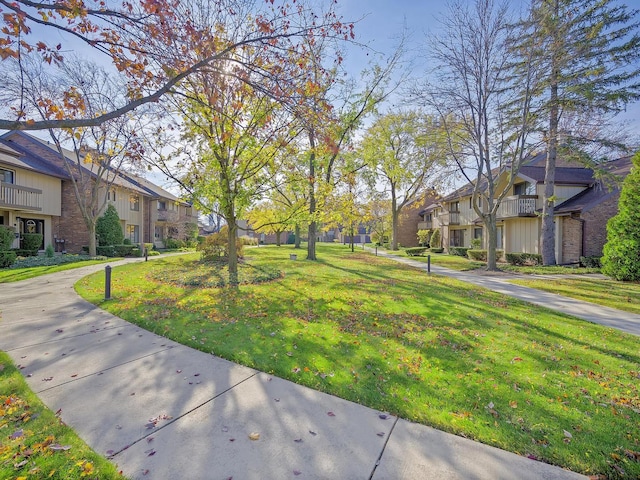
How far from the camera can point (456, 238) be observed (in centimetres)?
3095

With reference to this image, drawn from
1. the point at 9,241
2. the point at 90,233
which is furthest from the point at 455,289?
the point at 90,233

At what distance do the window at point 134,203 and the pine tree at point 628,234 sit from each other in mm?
31942

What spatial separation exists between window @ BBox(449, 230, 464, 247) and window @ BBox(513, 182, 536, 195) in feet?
28.1

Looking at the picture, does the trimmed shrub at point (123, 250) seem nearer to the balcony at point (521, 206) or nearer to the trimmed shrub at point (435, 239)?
the balcony at point (521, 206)

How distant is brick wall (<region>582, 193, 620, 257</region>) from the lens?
16438 mm

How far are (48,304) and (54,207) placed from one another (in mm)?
18255

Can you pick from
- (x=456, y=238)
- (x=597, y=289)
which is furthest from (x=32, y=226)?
(x=456, y=238)

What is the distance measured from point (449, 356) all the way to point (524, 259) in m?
17.7

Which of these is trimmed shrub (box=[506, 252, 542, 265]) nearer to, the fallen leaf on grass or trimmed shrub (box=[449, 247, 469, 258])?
trimmed shrub (box=[449, 247, 469, 258])

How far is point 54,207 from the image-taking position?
20.8 metres

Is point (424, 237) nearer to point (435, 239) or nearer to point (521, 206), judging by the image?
point (435, 239)

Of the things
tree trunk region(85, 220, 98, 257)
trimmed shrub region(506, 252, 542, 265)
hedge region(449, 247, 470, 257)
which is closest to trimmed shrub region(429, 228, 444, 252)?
hedge region(449, 247, 470, 257)

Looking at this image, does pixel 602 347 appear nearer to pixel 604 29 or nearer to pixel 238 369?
pixel 238 369

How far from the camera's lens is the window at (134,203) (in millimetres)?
27242
